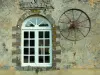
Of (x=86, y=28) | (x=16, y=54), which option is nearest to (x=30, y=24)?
(x=16, y=54)

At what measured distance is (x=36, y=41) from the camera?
13.2 meters

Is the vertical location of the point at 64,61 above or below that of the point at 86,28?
below

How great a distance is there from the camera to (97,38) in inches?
508

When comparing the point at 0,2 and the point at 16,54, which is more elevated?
the point at 0,2

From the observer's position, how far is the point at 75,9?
13.0 meters

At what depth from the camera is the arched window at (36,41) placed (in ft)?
43.2

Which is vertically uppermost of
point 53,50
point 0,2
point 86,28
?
point 0,2

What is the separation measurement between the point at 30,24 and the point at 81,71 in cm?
278

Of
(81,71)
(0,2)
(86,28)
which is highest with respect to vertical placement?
(0,2)

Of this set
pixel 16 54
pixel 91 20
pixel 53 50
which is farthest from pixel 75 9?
pixel 16 54

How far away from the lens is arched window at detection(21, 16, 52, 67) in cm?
1316

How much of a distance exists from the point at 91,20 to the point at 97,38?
2.47ft

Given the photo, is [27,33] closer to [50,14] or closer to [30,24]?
[30,24]

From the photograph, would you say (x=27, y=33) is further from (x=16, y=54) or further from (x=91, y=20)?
(x=91, y=20)
